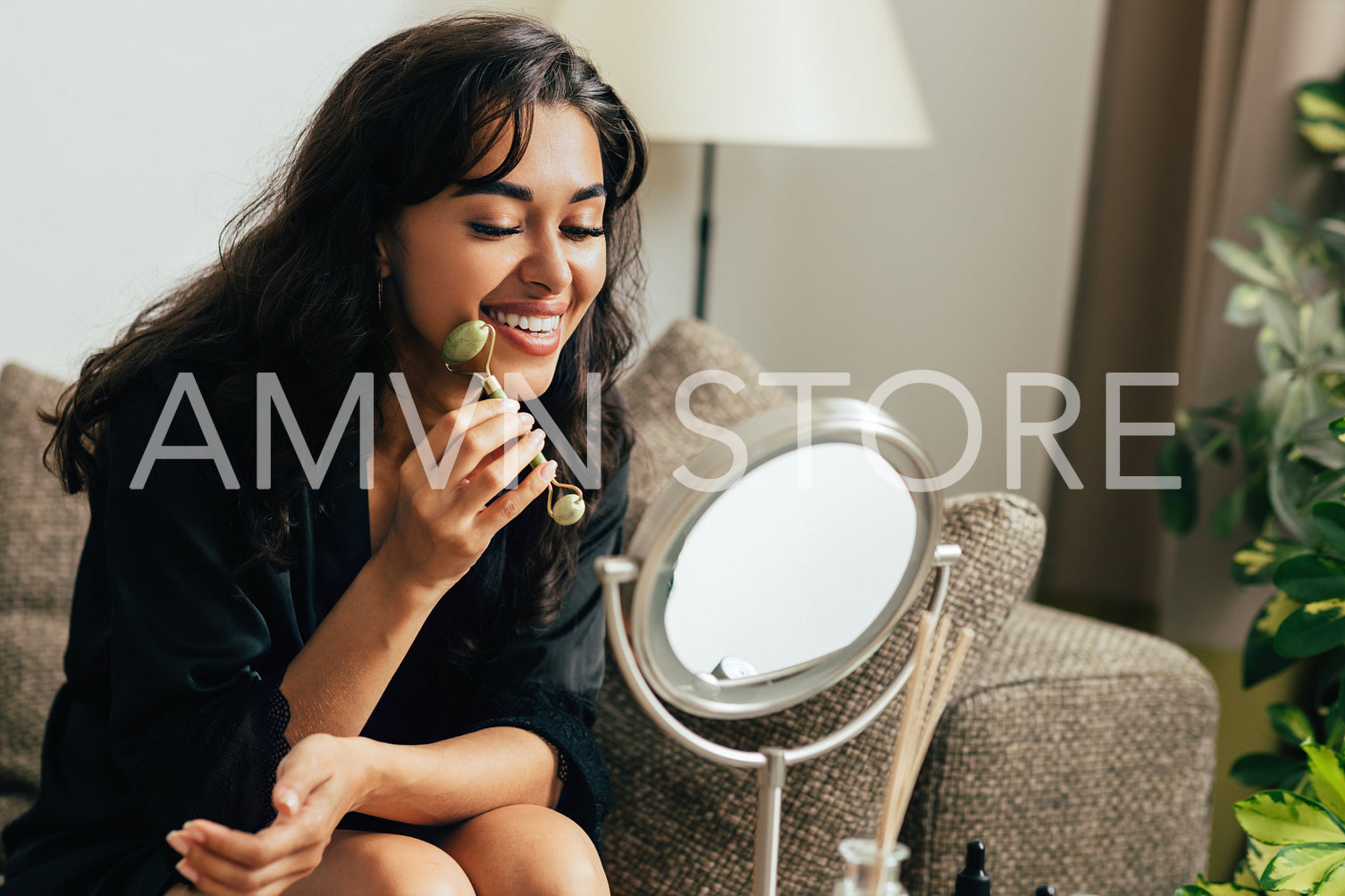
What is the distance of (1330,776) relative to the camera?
2.69 feet

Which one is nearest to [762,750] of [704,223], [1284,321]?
[1284,321]

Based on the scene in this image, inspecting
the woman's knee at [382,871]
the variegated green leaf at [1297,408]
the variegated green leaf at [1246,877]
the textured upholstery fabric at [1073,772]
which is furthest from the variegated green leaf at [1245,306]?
the woman's knee at [382,871]

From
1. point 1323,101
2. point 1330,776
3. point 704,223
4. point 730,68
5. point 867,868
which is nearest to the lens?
point 867,868

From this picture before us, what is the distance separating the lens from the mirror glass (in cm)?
65

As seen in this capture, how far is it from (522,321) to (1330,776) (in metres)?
0.65

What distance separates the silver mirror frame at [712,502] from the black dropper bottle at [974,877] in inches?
5.7

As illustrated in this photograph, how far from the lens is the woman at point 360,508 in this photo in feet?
2.73

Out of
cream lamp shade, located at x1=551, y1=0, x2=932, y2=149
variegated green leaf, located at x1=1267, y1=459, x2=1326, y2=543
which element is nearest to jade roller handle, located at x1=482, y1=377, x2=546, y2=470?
cream lamp shade, located at x1=551, y1=0, x2=932, y2=149

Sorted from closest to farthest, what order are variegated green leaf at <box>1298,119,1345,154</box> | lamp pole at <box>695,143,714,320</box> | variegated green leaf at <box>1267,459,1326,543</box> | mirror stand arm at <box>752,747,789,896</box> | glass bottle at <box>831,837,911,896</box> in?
glass bottle at <box>831,837,911,896</box> < mirror stand arm at <box>752,747,789,896</box> < variegated green leaf at <box>1267,459,1326,543</box> < variegated green leaf at <box>1298,119,1345,154</box> < lamp pole at <box>695,143,714,320</box>

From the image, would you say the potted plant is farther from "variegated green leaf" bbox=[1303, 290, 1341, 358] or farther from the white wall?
the white wall

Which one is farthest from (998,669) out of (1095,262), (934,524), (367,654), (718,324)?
(718,324)

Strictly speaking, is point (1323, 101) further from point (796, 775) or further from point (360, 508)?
point (360, 508)

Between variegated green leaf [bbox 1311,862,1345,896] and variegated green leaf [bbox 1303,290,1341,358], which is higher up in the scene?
variegated green leaf [bbox 1303,290,1341,358]

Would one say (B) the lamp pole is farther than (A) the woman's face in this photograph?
Yes
